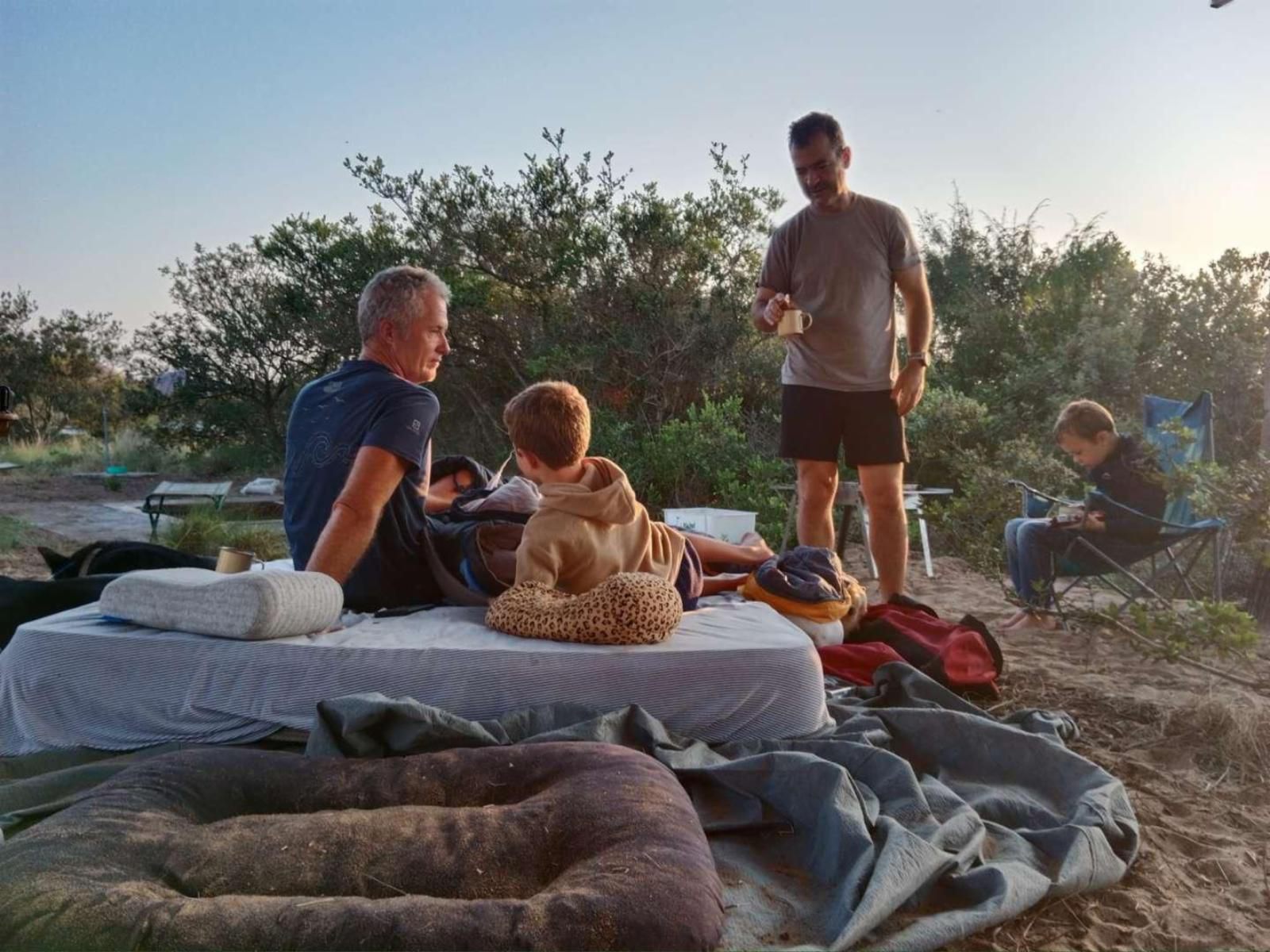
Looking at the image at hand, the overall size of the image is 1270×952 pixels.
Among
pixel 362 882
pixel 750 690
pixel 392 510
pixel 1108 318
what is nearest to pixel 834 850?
pixel 750 690

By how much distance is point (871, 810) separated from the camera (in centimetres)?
210

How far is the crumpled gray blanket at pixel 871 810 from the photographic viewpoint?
1.79 m

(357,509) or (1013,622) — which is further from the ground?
(357,509)

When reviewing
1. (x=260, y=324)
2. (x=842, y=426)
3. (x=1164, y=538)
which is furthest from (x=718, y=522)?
(x=260, y=324)

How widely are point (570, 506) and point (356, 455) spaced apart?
67 cm

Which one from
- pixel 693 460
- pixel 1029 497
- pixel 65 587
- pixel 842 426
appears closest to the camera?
pixel 65 587

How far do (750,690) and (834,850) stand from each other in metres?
0.61

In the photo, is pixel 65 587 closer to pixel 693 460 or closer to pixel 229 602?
pixel 229 602

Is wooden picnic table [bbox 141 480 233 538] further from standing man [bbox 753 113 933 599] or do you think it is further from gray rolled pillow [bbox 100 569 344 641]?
gray rolled pillow [bbox 100 569 344 641]

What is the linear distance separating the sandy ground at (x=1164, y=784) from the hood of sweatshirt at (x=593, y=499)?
4.74ft

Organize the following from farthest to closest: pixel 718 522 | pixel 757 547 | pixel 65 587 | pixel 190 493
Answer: pixel 190 493 → pixel 718 522 → pixel 757 547 → pixel 65 587

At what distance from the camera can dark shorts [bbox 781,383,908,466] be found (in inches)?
168

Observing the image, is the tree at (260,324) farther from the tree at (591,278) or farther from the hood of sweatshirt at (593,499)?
the hood of sweatshirt at (593,499)

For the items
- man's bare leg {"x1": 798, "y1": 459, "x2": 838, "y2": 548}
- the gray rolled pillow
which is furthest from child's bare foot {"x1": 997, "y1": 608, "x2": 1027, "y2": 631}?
the gray rolled pillow
